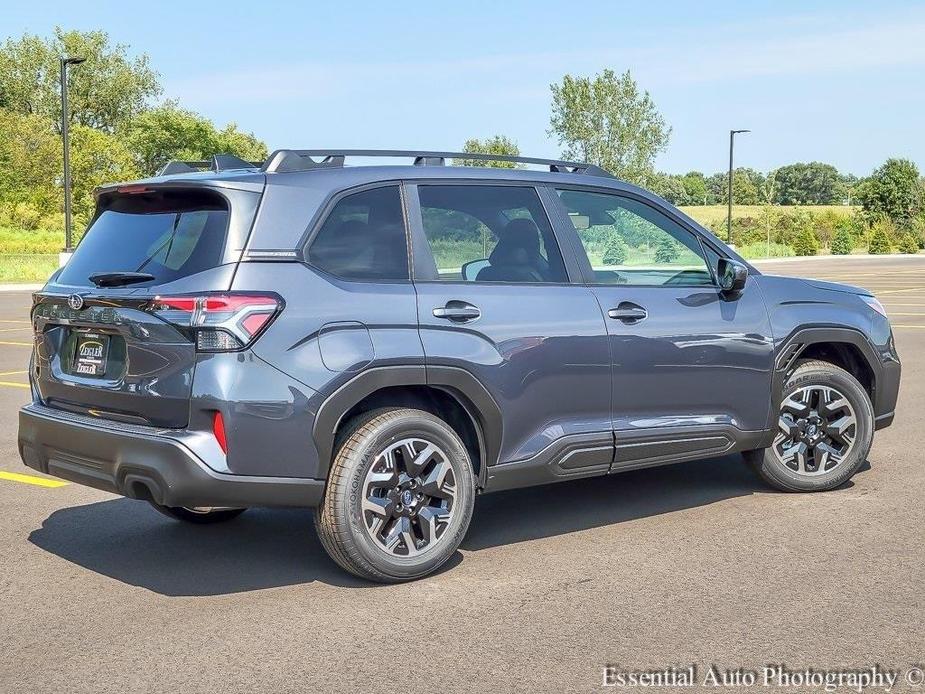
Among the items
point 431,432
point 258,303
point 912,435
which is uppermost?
point 258,303

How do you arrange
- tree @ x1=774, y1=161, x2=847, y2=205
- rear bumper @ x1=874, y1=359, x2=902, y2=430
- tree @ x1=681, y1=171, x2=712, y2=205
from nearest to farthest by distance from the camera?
rear bumper @ x1=874, y1=359, x2=902, y2=430, tree @ x1=681, y1=171, x2=712, y2=205, tree @ x1=774, y1=161, x2=847, y2=205

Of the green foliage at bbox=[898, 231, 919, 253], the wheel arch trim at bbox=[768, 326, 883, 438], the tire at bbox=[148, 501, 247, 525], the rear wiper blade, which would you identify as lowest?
the green foliage at bbox=[898, 231, 919, 253]

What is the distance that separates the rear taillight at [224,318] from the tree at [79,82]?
90191 mm

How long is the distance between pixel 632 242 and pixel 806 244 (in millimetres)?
61182

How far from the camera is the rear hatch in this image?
195 inches

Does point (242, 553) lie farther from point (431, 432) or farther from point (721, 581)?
point (721, 581)

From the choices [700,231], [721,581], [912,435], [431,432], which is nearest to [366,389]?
[431,432]

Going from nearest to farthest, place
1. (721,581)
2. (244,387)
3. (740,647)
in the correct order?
(740,647) → (244,387) → (721,581)

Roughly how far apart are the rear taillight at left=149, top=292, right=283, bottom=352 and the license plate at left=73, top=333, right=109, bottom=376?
56 cm

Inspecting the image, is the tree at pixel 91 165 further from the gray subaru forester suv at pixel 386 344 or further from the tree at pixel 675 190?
the gray subaru forester suv at pixel 386 344

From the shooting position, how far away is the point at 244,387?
191 inches

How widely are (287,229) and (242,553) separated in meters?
1.66

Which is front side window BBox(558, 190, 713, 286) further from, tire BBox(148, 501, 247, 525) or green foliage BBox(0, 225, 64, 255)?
green foliage BBox(0, 225, 64, 255)

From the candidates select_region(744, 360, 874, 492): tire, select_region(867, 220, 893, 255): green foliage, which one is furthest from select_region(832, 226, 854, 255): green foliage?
select_region(744, 360, 874, 492): tire
